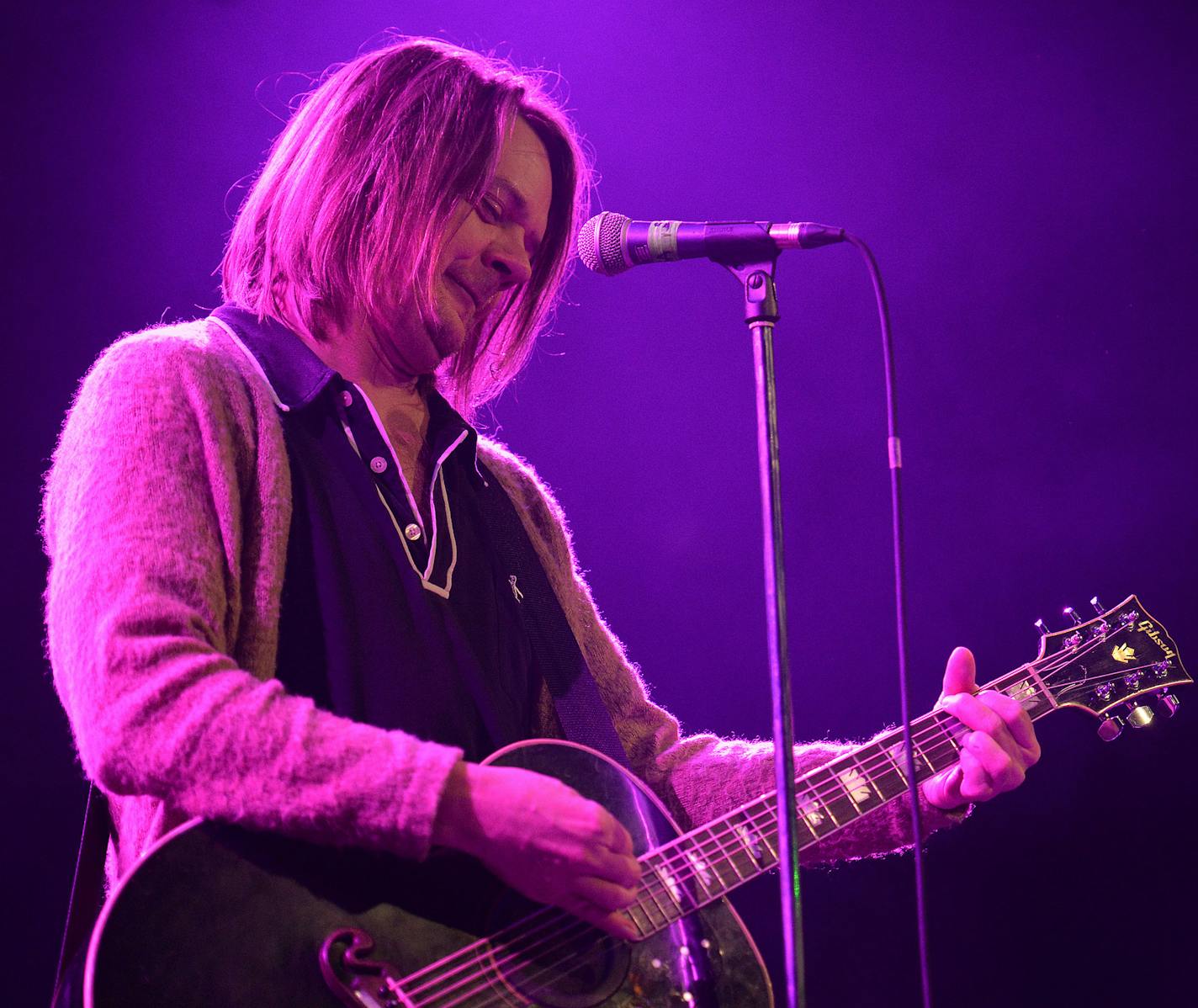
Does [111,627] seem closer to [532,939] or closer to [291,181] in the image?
[532,939]

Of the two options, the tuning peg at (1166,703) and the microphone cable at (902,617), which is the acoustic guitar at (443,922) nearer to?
the microphone cable at (902,617)

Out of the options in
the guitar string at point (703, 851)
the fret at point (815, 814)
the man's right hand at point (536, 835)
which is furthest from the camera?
the fret at point (815, 814)

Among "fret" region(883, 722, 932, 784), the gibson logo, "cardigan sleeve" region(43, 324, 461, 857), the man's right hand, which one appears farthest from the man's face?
the gibson logo

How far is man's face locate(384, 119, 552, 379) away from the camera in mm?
1990

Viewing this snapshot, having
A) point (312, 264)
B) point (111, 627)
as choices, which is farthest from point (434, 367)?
point (111, 627)

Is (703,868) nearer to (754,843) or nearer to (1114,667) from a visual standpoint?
(754,843)

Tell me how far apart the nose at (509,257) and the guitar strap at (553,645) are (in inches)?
18.6

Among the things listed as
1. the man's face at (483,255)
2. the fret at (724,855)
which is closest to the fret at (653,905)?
the fret at (724,855)

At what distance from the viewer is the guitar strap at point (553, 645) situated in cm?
200

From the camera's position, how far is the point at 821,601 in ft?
11.1

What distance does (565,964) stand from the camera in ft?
4.77

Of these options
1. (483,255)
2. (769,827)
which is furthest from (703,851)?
(483,255)

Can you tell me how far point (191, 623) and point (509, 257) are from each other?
41.8 inches

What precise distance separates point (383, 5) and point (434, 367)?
2137 mm
